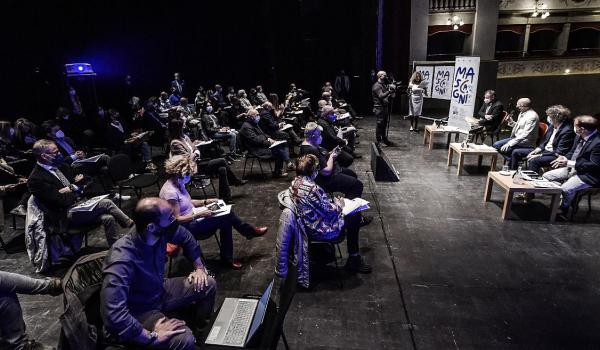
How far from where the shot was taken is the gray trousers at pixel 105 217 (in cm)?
346

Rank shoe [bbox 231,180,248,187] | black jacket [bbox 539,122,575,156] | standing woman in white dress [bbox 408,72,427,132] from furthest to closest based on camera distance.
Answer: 1. standing woman in white dress [bbox 408,72,427,132]
2. shoe [bbox 231,180,248,187]
3. black jacket [bbox 539,122,575,156]

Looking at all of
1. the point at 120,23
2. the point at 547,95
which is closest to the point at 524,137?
the point at 547,95

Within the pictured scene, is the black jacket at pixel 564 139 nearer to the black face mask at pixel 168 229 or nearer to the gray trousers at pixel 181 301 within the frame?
the gray trousers at pixel 181 301

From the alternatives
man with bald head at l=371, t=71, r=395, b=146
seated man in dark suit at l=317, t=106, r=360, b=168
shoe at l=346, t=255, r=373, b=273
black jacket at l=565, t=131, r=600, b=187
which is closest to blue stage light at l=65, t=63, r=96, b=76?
seated man in dark suit at l=317, t=106, r=360, b=168

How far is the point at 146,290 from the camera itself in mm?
2016

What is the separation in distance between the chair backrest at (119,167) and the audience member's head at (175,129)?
718mm

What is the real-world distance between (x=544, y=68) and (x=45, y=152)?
1543 cm

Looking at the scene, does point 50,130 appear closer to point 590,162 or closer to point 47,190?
point 47,190

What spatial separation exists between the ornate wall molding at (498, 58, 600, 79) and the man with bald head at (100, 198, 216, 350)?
14.0 meters

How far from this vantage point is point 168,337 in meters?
1.86

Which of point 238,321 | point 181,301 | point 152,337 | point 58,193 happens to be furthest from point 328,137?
point 152,337

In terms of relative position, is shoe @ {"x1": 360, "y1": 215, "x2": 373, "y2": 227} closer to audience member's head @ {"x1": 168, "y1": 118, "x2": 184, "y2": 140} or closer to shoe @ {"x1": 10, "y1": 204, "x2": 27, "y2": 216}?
audience member's head @ {"x1": 168, "y1": 118, "x2": 184, "y2": 140}

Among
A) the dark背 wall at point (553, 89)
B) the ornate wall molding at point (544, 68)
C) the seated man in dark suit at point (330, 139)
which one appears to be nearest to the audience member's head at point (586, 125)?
the seated man in dark suit at point (330, 139)

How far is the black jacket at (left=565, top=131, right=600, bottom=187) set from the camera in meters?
4.18
